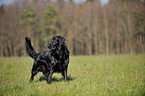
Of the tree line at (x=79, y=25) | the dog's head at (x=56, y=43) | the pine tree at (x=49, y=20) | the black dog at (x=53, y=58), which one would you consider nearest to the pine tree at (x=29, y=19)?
the tree line at (x=79, y=25)

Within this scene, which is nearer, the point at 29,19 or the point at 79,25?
the point at 29,19

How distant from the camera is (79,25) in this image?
48562mm

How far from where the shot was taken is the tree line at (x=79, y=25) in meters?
38.5

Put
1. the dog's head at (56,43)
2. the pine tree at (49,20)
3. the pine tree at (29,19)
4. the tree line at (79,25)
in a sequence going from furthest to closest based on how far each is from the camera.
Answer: the pine tree at (49,20), the pine tree at (29,19), the tree line at (79,25), the dog's head at (56,43)

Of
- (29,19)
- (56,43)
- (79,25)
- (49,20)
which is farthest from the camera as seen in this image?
(79,25)

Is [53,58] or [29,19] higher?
[29,19]

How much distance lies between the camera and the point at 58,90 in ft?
15.0

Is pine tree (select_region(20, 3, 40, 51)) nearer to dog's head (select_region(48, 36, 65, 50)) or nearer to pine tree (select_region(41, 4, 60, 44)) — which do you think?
pine tree (select_region(41, 4, 60, 44))

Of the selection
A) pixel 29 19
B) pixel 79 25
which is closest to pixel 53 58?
pixel 29 19

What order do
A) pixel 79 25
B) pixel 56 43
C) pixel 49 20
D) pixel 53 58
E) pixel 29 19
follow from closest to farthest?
pixel 56 43, pixel 53 58, pixel 29 19, pixel 49 20, pixel 79 25

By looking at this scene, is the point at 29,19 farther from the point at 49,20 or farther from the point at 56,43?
the point at 56,43

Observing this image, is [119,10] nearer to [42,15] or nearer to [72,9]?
[72,9]

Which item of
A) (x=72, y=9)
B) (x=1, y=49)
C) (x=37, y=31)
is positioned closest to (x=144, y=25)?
(x=72, y=9)

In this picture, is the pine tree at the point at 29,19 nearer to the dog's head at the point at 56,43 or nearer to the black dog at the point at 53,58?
the black dog at the point at 53,58
